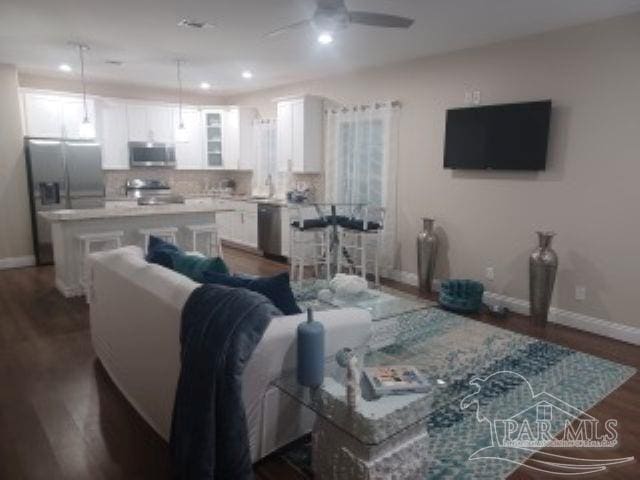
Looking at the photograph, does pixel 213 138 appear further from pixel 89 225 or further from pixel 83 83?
pixel 89 225

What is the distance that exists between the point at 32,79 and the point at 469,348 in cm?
671

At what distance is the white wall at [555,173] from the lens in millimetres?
3561

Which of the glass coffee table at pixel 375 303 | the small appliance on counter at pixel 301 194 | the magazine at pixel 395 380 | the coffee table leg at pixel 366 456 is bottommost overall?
the coffee table leg at pixel 366 456

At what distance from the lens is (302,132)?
612 cm

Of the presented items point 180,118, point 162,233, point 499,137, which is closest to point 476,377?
point 499,137

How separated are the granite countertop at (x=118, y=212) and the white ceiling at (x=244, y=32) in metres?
1.70

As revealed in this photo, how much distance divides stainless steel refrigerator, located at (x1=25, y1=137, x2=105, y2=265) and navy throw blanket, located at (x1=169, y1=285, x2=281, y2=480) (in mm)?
5121

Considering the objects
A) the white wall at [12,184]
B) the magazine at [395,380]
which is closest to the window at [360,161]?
the magazine at [395,380]

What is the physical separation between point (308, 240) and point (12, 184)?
398 centimetres

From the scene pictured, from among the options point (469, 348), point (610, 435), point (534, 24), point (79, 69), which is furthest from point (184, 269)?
point (79, 69)

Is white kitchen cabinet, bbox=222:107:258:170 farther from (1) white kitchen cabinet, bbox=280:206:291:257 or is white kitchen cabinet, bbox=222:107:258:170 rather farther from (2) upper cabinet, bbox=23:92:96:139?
(2) upper cabinet, bbox=23:92:96:139

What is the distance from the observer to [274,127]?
714 cm

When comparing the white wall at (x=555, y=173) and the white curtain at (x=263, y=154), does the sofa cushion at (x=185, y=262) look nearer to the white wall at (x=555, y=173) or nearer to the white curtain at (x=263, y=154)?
the white wall at (x=555, y=173)

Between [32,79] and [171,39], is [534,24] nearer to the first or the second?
[171,39]
